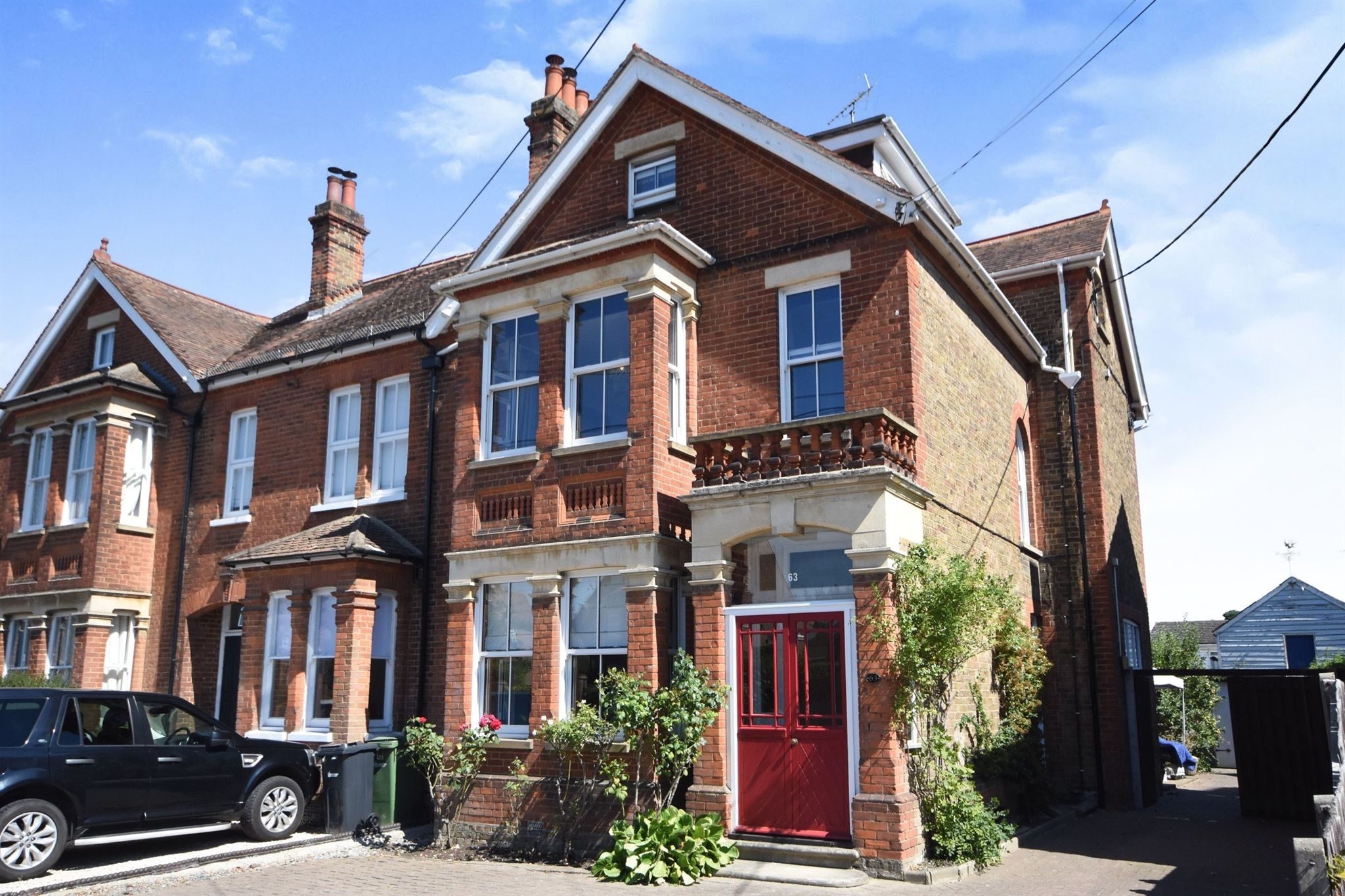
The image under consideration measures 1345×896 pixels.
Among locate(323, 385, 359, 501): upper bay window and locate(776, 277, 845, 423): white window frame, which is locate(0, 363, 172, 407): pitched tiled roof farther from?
locate(776, 277, 845, 423): white window frame

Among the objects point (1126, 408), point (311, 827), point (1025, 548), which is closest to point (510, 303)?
point (311, 827)

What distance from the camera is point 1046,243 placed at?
1958 cm

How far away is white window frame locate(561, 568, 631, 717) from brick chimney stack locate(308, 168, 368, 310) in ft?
37.8

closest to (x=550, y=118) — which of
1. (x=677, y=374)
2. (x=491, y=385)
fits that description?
(x=491, y=385)

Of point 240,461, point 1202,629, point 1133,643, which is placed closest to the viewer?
point 1133,643

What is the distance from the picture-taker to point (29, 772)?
35.5 feet

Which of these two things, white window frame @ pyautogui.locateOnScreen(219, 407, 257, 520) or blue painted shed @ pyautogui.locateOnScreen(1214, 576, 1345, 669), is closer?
white window frame @ pyautogui.locateOnScreen(219, 407, 257, 520)

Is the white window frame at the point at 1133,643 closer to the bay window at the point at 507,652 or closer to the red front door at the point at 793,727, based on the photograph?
the red front door at the point at 793,727

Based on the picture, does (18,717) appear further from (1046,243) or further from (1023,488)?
(1046,243)

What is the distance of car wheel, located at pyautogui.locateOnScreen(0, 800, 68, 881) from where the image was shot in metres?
10.5

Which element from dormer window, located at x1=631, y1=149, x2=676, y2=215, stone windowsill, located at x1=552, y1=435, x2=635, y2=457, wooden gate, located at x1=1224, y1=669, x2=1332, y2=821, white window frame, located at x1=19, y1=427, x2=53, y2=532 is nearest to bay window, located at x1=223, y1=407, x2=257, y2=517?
white window frame, located at x1=19, y1=427, x2=53, y2=532

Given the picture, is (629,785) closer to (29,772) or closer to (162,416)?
(29,772)

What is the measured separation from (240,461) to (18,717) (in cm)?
837

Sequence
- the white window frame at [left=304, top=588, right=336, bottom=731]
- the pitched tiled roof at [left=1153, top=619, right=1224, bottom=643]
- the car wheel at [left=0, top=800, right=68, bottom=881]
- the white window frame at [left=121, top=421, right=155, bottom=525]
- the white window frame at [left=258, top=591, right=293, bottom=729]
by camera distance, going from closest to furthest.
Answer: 1. the car wheel at [left=0, top=800, right=68, bottom=881]
2. the white window frame at [left=304, top=588, right=336, bottom=731]
3. the white window frame at [left=258, top=591, right=293, bottom=729]
4. the white window frame at [left=121, top=421, right=155, bottom=525]
5. the pitched tiled roof at [left=1153, top=619, right=1224, bottom=643]
